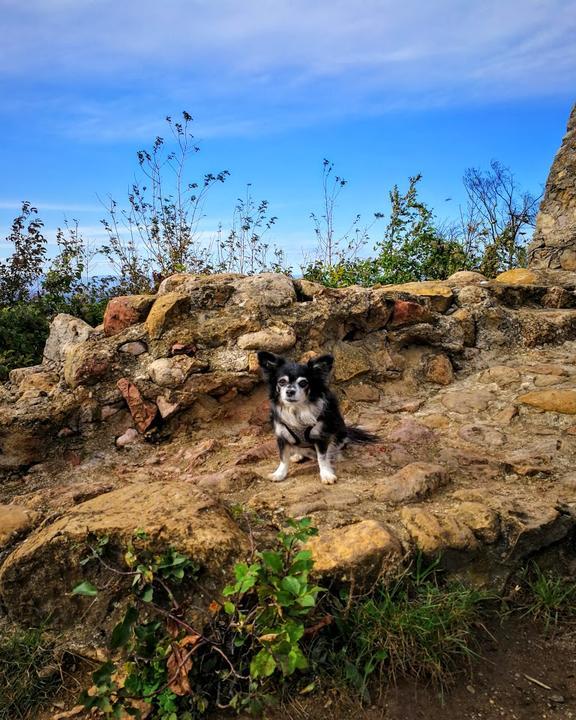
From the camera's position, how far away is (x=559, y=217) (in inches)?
301

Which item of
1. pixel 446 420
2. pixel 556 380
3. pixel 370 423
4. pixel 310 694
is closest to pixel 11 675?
pixel 310 694

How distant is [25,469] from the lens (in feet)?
13.8

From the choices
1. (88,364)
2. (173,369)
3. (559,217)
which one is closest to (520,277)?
(559,217)

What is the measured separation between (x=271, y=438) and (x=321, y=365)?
108cm

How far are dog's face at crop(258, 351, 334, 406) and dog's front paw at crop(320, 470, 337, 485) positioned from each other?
1.73 ft

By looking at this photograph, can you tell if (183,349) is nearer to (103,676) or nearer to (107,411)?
(107,411)

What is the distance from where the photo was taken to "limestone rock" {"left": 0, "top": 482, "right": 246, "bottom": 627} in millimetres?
2617

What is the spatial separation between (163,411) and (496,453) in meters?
2.78

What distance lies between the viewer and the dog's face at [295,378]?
3589 millimetres

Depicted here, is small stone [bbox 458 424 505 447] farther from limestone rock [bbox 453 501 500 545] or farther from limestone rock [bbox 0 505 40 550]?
limestone rock [bbox 0 505 40 550]

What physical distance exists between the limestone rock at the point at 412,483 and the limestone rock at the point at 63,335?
349 centimetres

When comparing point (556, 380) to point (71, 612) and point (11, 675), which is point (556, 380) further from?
point (11, 675)

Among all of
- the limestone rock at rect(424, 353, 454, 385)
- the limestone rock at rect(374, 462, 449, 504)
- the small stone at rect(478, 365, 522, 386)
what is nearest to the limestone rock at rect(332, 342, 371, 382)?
the limestone rock at rect(424, 353, 454, 385)

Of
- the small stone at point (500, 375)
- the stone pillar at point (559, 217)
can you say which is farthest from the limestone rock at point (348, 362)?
the stone pillar at point (559, 217)
